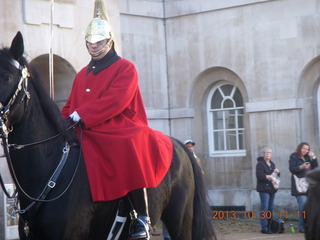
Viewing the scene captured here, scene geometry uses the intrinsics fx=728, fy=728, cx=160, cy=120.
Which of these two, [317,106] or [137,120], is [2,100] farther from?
[317,106]

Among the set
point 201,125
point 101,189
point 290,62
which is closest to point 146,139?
point 101,189

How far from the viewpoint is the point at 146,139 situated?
696cm

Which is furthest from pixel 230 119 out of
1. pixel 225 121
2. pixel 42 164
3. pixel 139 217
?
pixel 42 164

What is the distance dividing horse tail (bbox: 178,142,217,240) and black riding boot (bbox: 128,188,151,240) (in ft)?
3.14

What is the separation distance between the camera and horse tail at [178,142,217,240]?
7566mm

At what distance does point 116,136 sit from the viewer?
665cm

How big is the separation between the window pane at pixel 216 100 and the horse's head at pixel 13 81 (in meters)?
12.2

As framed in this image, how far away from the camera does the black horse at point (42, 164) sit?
5980 mm

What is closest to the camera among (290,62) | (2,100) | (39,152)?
(2,100)

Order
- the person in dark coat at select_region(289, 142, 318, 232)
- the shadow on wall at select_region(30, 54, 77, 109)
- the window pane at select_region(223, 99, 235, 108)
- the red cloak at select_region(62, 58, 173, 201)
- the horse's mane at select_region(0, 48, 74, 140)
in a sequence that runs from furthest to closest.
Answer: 1. the window pane at select_region(223, 99, 235, 108)
2. the shadow on wall at select_region(30, 54, 77, 109)
3. the person in dark coat at select_region(289, 142, 318, 232)
4. the red cloak at select_region(62, 58, 173, 201)
5. the horse's mane at select_region(0, 48, 74, 140)

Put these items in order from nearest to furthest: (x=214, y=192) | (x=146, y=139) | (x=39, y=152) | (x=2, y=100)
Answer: (x=2, y=100) → (x=39, y=152) → (x=146, y=139) → (x=214, y=192)

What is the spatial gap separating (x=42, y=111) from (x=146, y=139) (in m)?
1.15
